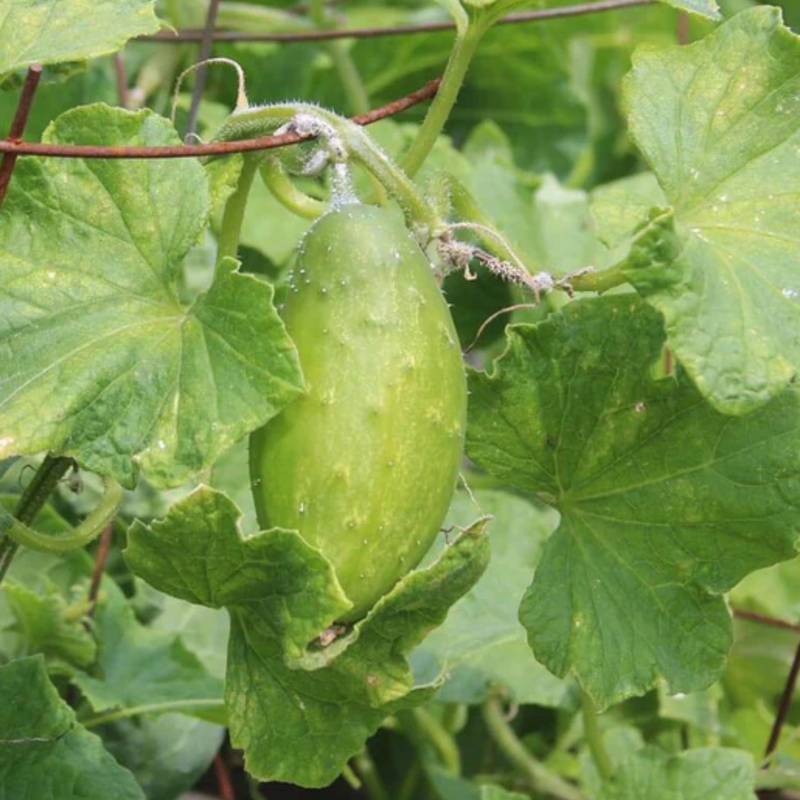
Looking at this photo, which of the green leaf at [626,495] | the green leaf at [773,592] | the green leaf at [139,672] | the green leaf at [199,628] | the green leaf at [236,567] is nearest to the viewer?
the green leaf at [236,567]

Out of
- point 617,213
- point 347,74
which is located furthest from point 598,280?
point 347,74

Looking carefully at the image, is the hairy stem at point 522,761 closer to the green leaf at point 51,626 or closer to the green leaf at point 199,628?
the green leaf at point 199,628

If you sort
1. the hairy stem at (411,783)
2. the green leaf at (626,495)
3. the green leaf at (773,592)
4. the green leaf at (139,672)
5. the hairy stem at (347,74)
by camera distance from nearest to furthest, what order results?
the green leaf at (626,495) → the green leaf at (139,672) → the hairy stem at (411,783) → the green leaf at (773,592) → the hairy stem at (347,74)

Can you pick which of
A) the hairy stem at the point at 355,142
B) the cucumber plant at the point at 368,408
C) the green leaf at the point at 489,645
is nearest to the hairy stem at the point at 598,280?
the cucumber plant at the point at 368,408

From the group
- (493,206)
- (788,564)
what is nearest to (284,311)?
(493,206)

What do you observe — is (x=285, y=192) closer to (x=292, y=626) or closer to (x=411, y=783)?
(x=292, y=626)

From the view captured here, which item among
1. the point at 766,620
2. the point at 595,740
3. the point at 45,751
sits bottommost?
the point at 766,620
